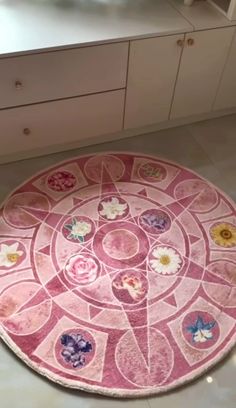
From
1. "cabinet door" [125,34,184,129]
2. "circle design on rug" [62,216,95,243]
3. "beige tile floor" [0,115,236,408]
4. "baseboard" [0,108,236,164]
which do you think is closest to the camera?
"beige tile floor" [0,115,236,408]

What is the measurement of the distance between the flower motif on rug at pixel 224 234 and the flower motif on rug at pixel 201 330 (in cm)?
35

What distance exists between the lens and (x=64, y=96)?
179 cm

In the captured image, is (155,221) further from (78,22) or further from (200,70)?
(78,22)

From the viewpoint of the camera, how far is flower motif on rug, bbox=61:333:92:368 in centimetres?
137

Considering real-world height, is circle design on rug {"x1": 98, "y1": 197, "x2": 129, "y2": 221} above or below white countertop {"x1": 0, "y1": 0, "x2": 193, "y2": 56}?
below

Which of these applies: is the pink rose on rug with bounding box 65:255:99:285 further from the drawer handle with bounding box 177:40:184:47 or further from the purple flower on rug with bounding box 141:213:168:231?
the drawer handle with bounding box 177:40:184:47

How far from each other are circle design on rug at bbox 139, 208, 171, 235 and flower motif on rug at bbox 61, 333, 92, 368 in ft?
1.72

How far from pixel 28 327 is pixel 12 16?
1.22m

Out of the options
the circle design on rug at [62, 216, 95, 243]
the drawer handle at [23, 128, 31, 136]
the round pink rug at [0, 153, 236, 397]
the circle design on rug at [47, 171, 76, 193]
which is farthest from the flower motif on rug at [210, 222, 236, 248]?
the drawer handle at [23, 128, 31, 136]

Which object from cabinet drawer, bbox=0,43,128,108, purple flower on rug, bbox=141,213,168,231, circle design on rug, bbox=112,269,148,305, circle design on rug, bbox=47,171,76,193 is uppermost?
cabinet drawer, bbox=0,43,128,108

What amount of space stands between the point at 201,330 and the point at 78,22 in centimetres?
129

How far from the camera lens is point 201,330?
1.47 metres

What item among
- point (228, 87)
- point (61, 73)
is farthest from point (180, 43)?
point (61, 73)

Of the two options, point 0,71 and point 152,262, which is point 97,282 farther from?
point 0,71
